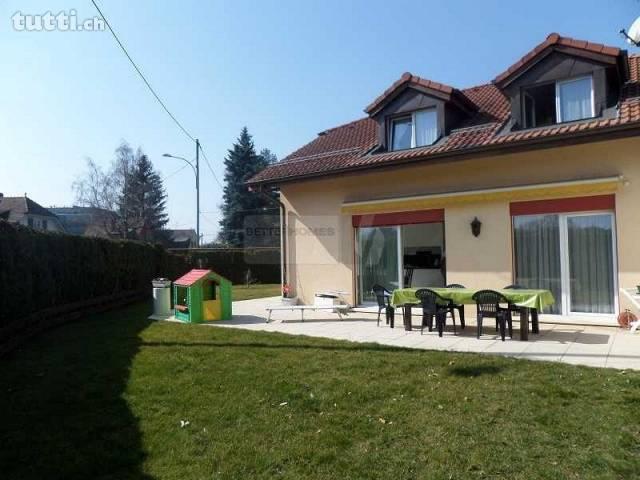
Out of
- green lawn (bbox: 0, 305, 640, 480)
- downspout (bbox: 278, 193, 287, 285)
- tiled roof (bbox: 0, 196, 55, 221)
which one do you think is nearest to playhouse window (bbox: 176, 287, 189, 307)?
downspout (bbox: 278, 193, 287, 285)

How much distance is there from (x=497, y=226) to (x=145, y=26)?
33.0ft

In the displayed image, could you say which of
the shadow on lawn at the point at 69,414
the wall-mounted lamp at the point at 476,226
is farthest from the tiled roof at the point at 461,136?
the shadow on lawn at the point at 69,414

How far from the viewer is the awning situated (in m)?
10.1

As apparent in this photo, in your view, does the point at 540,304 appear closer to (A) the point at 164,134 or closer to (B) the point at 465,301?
(B) the point at 465,301

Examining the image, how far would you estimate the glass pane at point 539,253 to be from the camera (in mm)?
10781

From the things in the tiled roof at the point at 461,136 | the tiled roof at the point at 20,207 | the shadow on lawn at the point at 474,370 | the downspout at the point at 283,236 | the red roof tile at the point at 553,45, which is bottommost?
the shadow on lawn at the point at 474,370

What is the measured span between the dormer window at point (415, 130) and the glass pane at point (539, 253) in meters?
3.69

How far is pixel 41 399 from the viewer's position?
5.83 meters

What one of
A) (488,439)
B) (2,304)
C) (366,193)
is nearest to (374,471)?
(488,439)

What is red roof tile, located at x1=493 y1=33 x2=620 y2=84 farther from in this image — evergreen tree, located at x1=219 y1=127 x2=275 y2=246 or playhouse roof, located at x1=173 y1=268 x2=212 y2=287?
evergreen tree, located at x1=219 y1=127 x2=275 y2=246

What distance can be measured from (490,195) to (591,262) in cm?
277

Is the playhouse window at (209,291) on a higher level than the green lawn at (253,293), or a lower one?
higher

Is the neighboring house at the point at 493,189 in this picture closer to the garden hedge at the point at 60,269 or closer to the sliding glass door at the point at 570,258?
the sliding glass door at the point at 570,258

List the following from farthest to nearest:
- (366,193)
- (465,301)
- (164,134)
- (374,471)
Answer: (164,134)
(366,193)
(465,301)
(374,471)
